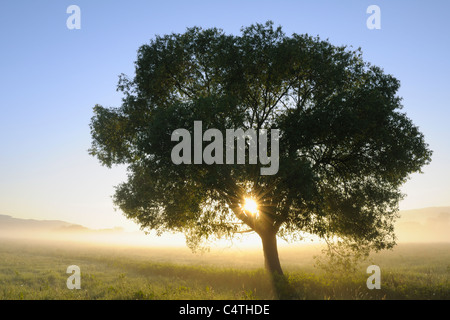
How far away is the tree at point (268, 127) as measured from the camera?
16188 mm

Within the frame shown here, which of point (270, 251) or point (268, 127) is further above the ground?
point (268, 127)

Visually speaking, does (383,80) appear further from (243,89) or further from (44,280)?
(44,280)

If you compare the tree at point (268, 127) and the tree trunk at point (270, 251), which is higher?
the tree at point (268, 127)

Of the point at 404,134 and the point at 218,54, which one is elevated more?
the point at 218,54

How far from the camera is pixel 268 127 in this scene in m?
19.5

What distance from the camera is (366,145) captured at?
797 inches

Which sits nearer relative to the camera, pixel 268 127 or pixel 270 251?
pixel 268 127

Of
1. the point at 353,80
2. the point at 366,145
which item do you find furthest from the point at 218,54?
the point at 366,145

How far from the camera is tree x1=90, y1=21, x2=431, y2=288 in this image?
16188mm

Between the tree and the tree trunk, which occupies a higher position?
the tree
